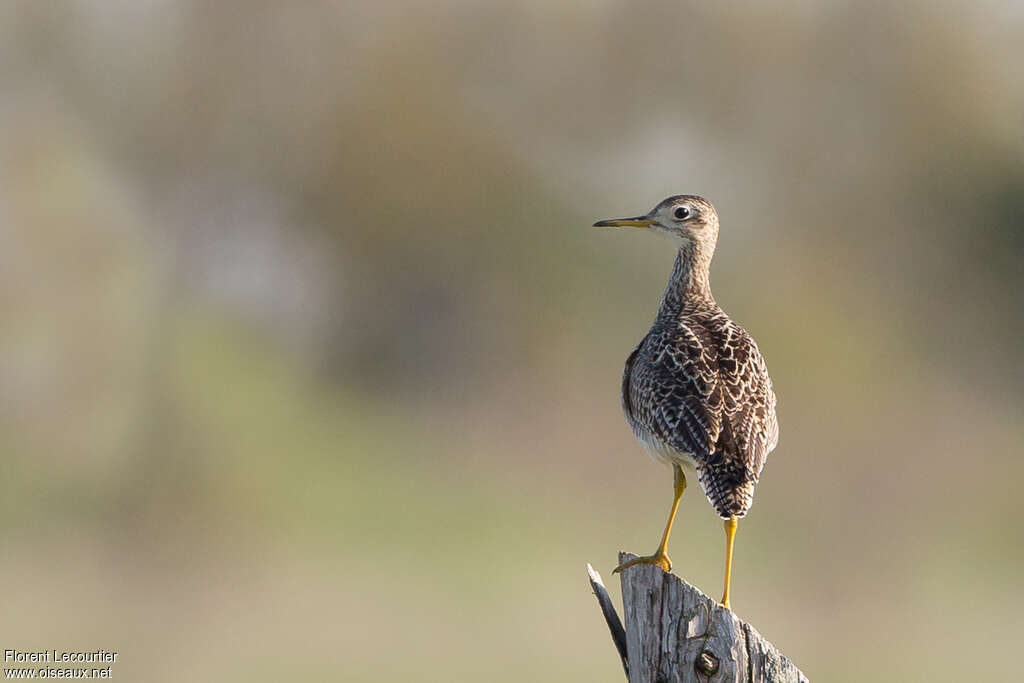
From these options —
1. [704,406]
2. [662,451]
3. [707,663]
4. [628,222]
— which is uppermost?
[628,222]

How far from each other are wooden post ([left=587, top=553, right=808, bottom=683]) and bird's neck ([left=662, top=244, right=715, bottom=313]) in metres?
2.38

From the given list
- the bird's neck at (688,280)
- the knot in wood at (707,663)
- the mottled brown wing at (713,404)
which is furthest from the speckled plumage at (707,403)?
the knot in wood at (707,663)

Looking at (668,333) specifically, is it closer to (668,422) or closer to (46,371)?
(668,422)

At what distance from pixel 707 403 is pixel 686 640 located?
1.33 m

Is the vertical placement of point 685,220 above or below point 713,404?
above

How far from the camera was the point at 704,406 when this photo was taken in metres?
6.04

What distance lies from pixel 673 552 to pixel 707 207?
17.7m

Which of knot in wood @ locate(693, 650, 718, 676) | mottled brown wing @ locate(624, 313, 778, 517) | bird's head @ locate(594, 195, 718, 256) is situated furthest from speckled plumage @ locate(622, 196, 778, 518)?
knot in wood @ locate(693, 650, 718, 676)

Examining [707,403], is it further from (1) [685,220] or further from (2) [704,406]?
(1) [685,220]

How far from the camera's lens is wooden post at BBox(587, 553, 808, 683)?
4.91 m

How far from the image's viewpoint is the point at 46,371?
35.9 metres

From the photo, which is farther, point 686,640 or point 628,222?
point 628,222

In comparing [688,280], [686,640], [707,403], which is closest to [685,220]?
[688,280]

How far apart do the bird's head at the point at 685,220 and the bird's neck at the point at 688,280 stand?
0.04 m
